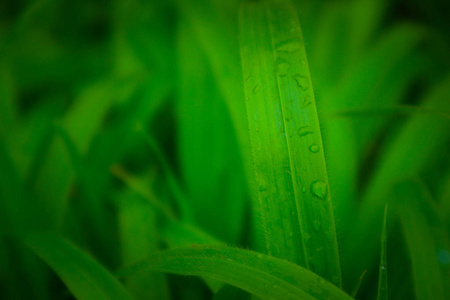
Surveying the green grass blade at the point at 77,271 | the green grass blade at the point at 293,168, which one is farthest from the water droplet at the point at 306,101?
the green grass blade at the point at 77,271

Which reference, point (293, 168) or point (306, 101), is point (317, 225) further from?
point (306, 101)

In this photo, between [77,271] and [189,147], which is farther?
[189,147]

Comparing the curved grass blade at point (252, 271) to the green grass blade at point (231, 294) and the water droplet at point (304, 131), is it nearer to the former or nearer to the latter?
the green grass blade at point (231, 294)

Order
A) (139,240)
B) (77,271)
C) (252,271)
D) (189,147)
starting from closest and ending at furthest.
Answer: (252,271), (77,271), (139,240), (189,147)

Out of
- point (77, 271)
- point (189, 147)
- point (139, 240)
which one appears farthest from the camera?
point (189, 147)

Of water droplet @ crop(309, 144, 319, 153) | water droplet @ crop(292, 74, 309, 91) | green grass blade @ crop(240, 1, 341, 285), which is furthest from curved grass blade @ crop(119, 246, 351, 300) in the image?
water droplet @ crop(292, 74, 309, 91)

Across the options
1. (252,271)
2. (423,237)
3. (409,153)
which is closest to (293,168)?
(252,271)
